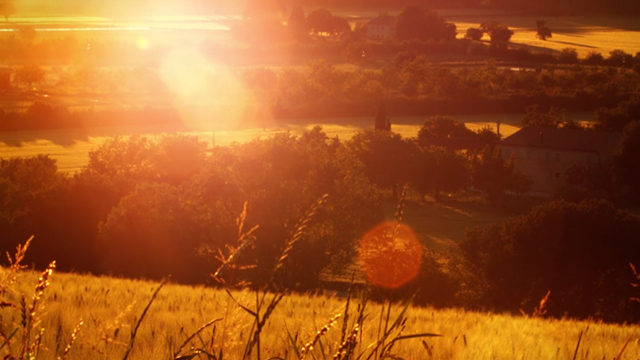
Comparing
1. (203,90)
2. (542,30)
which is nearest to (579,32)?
(542,30)

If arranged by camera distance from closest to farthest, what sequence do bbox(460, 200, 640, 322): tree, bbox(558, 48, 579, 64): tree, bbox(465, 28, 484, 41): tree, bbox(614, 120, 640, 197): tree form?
bbox(460, 200, 640, 322): tree < bbox(614, 120, 640, 197): tree < bbox(558, 48, 579, 64): tree < bbox(465, 28, 484, 41): tree

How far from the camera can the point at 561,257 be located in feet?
52.1

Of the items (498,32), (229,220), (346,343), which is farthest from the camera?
(498,32)

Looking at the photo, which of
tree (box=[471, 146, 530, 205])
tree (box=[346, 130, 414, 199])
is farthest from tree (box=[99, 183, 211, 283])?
tree (box=[471, 146, 530, 205])

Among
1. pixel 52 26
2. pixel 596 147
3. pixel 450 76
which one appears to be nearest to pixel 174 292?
pixel 52 26

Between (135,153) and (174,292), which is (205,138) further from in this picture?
(174,292)

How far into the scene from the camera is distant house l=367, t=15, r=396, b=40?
76.2m

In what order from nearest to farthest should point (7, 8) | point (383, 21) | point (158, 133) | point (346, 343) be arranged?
point (346, 343) < point (7, 8) < point (158, 133) < point (383, 21)

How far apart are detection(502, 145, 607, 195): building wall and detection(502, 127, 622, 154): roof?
0.29 m

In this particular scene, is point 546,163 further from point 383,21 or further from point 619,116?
point 383,21

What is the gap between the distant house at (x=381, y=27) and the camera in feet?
250

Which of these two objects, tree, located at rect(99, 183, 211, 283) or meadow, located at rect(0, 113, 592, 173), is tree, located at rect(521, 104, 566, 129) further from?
tree, located at rect(99, 183, 211, 283)

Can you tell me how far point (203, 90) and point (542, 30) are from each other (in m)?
30.6

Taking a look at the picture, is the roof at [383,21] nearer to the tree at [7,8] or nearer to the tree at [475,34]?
the tree at [475,34]
